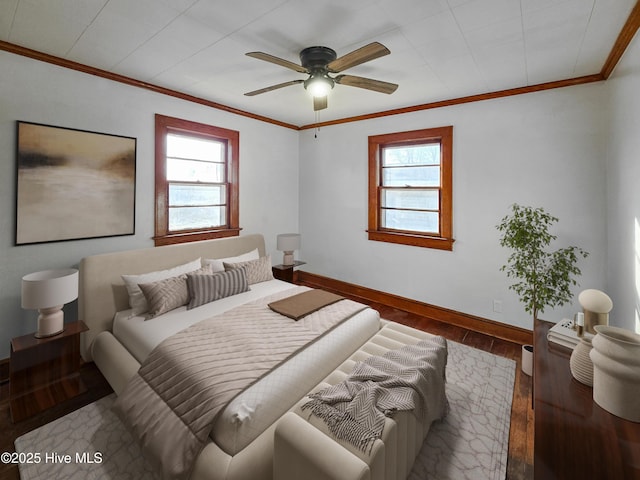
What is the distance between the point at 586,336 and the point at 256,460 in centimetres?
179

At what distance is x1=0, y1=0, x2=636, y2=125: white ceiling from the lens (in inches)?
74.0

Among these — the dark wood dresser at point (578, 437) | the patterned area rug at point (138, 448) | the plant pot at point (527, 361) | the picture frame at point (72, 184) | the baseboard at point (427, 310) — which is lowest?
the patterned area rug at point (138, 448)

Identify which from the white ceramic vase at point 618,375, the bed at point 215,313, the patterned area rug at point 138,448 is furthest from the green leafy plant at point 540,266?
the white ceramic vase at point 618,375

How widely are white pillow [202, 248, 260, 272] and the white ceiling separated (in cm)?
193

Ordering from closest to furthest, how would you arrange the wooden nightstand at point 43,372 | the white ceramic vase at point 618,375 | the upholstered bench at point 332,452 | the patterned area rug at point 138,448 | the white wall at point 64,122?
the white ceramic vase at point 618,375 → the upholstered bench at point 332,452 → the patterned area rug at point 138,448 → the wooden nightstand at point 43,372 → the white wall at point 64,122

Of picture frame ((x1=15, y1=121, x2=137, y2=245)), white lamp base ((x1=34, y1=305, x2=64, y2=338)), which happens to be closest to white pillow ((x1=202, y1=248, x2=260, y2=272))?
picture frame ((x1=15, y1=121, x2=137, y2=245))

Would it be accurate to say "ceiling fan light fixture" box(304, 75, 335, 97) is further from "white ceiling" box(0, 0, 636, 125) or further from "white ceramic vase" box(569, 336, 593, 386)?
"white ceramic vase" box(569, 336, 593, 386)

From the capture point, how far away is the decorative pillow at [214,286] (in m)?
2.87

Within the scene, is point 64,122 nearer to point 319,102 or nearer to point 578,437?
point 319,102

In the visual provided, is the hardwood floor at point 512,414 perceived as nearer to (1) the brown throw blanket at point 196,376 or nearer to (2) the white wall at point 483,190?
(2) the white wall at point 483,190

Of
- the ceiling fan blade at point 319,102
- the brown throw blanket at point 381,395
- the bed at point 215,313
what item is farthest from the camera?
the ceiling fan blade at point 319,102

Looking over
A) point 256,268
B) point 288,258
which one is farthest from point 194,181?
point 288,258

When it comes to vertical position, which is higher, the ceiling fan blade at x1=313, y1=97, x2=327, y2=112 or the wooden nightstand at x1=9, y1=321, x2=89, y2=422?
the ceiling fan blade at x1=313, y1=97, x2=327, y2=112

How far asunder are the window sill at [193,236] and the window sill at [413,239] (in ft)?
6.58
